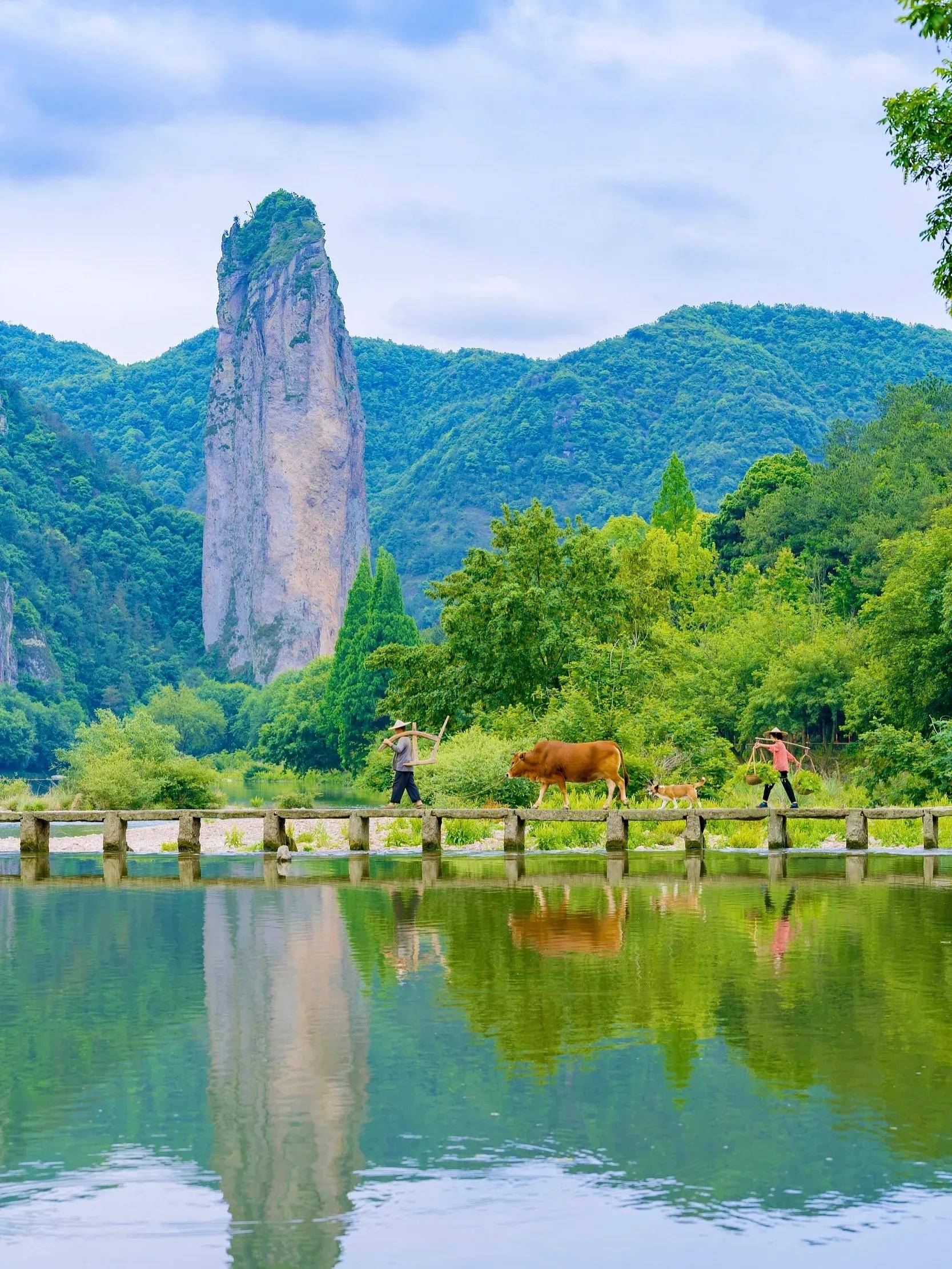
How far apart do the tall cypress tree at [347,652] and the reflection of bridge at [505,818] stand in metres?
60.2

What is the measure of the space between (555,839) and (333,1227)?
22486 mm

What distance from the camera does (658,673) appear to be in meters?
40.8

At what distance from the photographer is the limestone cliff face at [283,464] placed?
543ft

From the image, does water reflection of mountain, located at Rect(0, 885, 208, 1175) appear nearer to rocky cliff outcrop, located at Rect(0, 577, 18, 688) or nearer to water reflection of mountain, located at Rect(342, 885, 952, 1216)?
water reflection of mountain, located at Rect(342, 885, 952, 1216)

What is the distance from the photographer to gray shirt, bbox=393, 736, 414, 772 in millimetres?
28969

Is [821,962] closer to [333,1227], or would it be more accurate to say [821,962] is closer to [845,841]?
[333,1227]

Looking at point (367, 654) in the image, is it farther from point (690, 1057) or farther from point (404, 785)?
point (690, 1057)

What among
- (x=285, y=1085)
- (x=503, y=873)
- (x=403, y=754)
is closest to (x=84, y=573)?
(x=403, y=754)

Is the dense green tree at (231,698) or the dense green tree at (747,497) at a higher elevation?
the dense green tree at (747,497)

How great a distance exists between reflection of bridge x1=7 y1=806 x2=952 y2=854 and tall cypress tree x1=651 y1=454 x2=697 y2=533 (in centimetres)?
5217

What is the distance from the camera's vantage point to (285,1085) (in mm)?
11797

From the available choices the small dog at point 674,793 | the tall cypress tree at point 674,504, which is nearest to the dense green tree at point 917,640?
the small dog at point 674,793

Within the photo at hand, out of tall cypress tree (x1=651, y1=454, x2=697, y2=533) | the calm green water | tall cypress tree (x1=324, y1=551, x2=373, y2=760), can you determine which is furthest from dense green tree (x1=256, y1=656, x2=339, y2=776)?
the calm green water

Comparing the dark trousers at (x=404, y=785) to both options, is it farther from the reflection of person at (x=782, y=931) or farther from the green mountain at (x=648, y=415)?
the green mountain at (x=648, y=415)
